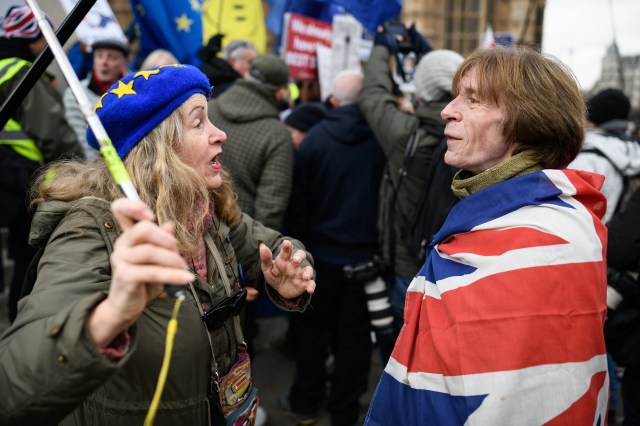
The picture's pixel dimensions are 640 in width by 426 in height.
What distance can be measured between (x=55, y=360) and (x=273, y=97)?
256 cm

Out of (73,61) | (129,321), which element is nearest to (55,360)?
(129,321)

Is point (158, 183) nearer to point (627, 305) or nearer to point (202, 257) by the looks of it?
point (202, 257)

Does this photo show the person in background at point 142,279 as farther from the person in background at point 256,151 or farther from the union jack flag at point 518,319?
the person in background at point 256,151

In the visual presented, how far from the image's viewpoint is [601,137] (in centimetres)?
309

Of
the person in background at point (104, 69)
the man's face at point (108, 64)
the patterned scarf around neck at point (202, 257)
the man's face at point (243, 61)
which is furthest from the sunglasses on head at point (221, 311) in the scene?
the man's face at point (243, 61)

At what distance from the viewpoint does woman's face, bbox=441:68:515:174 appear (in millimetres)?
1539

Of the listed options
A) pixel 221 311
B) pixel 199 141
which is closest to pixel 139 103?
pixel 199 141

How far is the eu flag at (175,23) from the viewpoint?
15.4 ft

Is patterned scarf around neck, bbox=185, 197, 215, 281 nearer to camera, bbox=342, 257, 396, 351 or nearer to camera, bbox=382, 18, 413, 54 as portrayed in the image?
camera, bbox=342, 257, 396, 351

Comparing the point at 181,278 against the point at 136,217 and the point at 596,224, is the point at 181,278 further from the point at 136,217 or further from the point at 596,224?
the point at 596,224

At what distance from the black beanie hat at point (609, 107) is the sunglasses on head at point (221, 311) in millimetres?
2890

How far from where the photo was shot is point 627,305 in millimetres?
2562

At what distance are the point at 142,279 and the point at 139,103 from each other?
702 millimetres

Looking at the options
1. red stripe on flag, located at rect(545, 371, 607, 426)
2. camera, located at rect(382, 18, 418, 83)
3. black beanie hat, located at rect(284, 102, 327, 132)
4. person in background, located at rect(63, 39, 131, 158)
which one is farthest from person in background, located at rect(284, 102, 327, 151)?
red stripe on flag, located at rect(545, 371, 607, 426)
